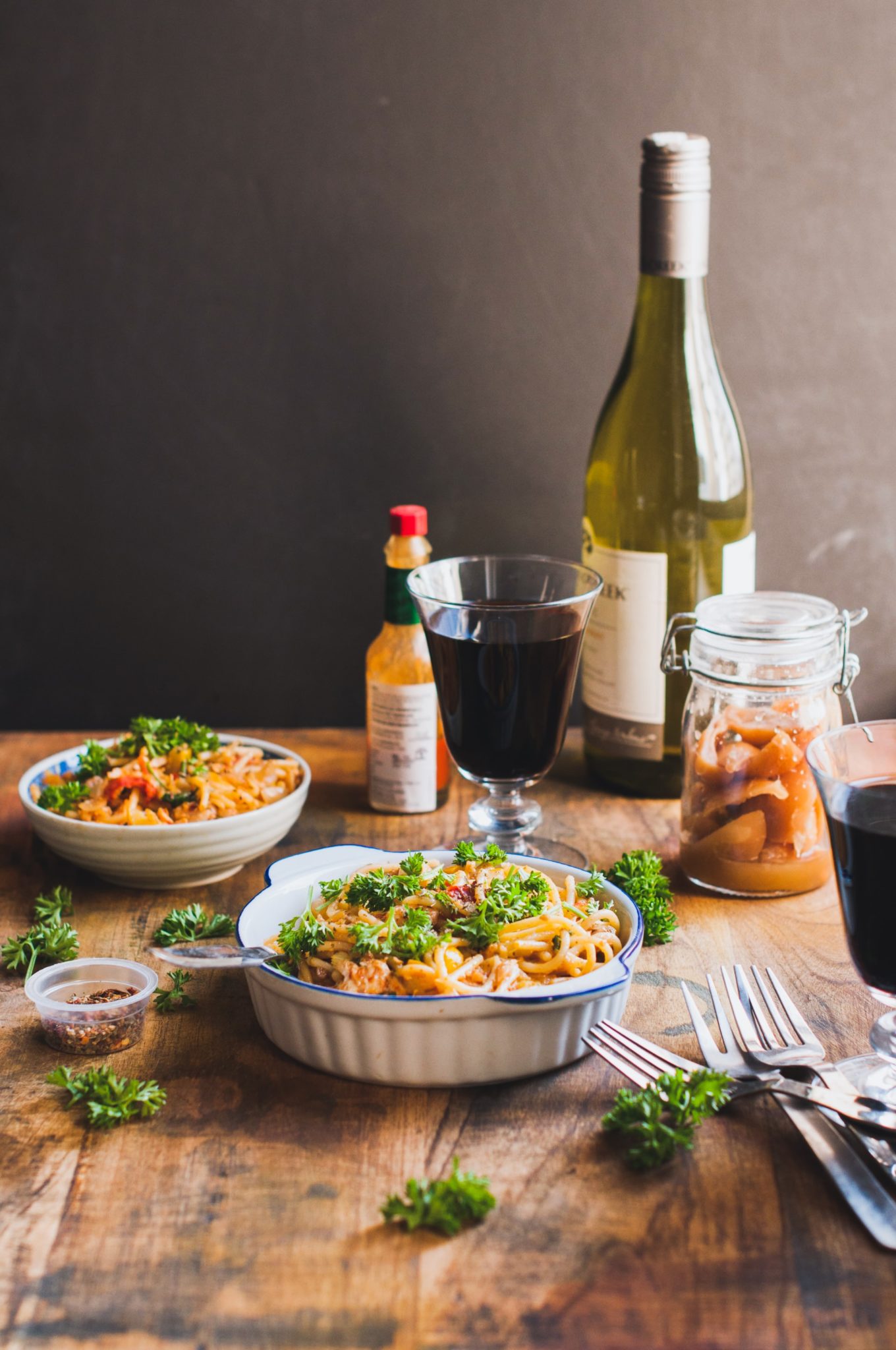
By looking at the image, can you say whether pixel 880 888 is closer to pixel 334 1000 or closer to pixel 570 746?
pixel 334 1000

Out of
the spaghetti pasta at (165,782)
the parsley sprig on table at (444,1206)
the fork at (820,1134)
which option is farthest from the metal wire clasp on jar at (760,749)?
the parsley sprig on table at (444,1206)

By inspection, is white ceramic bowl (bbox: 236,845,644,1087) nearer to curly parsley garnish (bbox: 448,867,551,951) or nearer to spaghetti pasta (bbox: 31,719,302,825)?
curly parsley garnish (bbox: 448,867,551,951)

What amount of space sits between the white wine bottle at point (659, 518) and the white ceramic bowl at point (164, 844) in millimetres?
462

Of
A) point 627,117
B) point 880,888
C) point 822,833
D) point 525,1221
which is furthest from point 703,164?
point 525,1221

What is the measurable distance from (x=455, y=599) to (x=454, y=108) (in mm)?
857

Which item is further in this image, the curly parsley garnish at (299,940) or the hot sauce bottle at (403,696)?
the hot sauce bottle at (403,696)

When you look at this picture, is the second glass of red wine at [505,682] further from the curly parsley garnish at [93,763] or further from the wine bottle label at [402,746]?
the curly parsley garnish at [93,763]

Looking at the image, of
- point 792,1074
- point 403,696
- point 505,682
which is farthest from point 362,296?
point 792,1074

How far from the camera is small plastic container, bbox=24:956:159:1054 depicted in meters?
1.03

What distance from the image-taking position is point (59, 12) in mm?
1858

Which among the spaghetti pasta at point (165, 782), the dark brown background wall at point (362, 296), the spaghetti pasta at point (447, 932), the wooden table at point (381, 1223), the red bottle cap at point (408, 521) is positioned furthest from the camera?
the dark brown background wall at point (362, 296)

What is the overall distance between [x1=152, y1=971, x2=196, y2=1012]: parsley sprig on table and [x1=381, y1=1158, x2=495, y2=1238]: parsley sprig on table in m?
0.34

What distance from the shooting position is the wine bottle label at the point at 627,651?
1.55 m

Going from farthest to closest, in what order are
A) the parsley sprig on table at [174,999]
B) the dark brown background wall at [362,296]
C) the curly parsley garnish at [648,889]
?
the dark brown background wall at [362,296] < the curly parsley garnish at [648,889] < the parsley sprig on table at [174,999]
